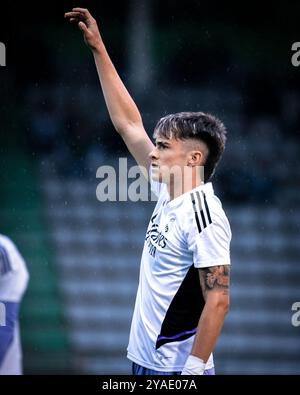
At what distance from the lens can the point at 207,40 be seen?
A: 989 centimetres

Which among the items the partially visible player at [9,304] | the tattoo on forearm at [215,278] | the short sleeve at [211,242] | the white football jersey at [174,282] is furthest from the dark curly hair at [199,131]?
the partially visible player at [9,304]

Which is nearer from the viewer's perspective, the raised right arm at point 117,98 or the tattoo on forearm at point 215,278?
the tattoo on forearm at point 215,278

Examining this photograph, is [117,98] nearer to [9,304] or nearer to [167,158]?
[167,158]

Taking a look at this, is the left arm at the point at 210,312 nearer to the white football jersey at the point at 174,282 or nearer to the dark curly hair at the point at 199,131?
the white football jersey at the point at 174,282

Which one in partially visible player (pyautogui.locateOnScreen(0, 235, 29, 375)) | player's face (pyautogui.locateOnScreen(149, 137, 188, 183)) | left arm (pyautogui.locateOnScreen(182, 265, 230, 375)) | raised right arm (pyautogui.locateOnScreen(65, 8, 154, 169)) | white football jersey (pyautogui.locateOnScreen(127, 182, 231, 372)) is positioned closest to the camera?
left arm (pyautogui.locateOnScreen(182, 265, 230, 375))

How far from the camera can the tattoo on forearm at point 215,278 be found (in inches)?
106

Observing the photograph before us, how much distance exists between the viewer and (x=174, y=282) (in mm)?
2814

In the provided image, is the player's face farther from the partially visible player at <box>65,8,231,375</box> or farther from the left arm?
the left arm

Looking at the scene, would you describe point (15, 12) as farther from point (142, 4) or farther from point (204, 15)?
point (204, 15)

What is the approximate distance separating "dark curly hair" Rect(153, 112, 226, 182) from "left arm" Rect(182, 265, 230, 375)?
0.41m

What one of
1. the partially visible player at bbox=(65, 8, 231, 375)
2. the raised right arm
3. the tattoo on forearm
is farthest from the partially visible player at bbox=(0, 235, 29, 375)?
the tattoo on forearm

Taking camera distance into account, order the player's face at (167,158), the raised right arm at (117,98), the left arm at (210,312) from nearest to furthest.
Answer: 1. the left arm at (210,312)
2. the player's face at (167,158)
3. the raised right arm at (117,98)

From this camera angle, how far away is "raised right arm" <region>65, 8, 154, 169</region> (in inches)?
126
